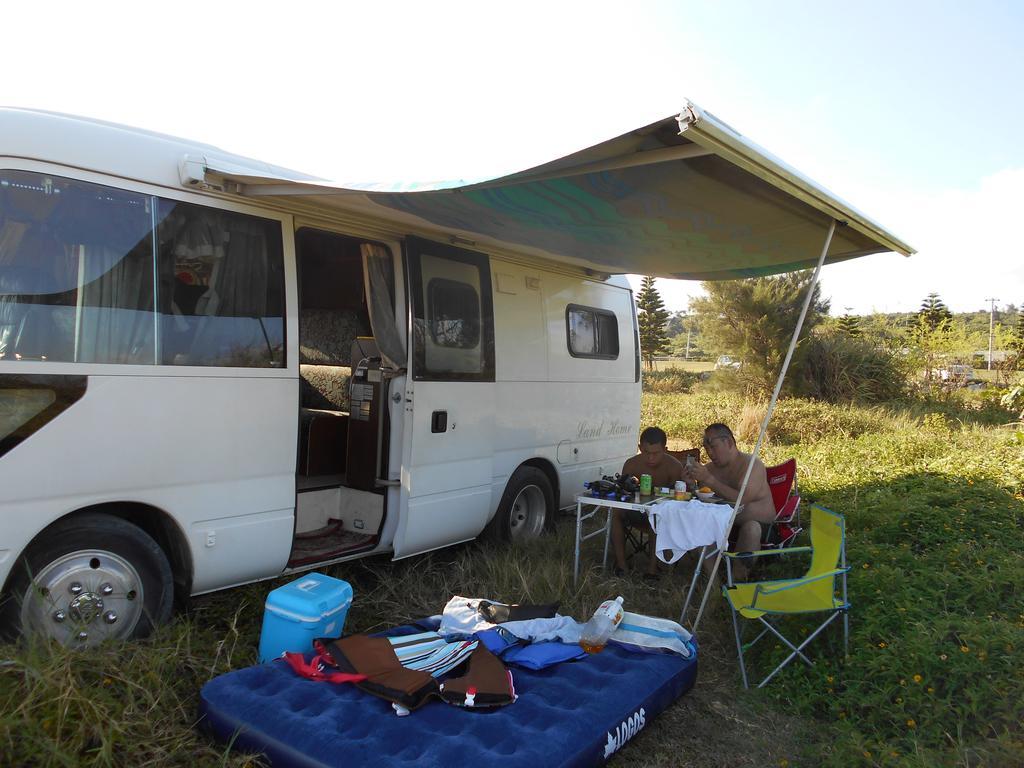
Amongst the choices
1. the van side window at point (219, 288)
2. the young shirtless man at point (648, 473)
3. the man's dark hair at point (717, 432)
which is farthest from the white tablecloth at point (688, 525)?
the van side window at point (219, 288)

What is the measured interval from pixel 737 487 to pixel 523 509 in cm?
175

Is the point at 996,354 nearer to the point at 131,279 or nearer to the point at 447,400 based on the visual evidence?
the point at 447,400

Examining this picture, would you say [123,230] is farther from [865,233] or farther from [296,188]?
[865,233]

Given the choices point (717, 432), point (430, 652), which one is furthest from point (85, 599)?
point (717, 432)

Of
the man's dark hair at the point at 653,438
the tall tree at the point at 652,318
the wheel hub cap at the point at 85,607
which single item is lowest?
the wheel hub cap at the point at 85,607

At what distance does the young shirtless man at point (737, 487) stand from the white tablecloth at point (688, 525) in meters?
0.50

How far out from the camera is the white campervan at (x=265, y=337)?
127 inches

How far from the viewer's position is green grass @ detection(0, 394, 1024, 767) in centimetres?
276

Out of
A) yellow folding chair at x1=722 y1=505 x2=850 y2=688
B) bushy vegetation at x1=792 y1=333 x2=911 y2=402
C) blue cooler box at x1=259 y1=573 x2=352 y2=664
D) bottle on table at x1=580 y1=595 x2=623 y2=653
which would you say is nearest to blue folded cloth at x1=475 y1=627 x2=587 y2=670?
bottle on table at x1=580 y1=595 x2=623 y2=653

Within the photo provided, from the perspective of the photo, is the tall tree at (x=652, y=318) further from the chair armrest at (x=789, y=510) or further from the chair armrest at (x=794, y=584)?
the chair armrest at (x=794, y=584)

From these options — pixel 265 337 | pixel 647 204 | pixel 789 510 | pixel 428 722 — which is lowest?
pixel 428 722

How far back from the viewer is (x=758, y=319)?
17312 millimetres

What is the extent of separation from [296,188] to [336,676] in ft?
7.95

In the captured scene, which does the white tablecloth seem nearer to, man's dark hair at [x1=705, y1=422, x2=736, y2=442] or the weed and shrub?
man's dark hair at [x1=705, y1=422, x2=736, y2=442]
